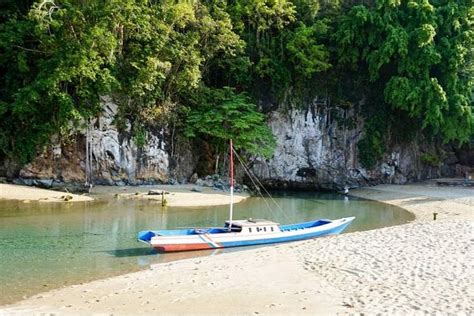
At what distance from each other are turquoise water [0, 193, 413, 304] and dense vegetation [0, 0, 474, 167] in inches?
286

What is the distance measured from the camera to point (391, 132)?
40188 millimetres

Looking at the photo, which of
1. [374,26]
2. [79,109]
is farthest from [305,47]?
[79,109]

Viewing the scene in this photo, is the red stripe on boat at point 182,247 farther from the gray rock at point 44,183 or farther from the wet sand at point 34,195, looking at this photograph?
the gray rock at point 44,183

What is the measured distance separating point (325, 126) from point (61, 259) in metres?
27.9

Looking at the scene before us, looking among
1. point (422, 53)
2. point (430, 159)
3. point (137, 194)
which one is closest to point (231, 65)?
point (137, 194)

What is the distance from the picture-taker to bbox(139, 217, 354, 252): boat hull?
16.4 m

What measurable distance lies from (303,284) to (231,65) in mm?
27395

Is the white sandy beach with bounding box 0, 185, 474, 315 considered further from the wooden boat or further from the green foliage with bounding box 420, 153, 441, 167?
the green foliage with bounding box 420, 153, 441, 167

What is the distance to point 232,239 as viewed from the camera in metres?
17.5

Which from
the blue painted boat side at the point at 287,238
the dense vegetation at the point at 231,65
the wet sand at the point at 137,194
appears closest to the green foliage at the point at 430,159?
the dense vegetation at the point at 231,65

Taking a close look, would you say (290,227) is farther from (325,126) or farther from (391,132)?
(391,132)

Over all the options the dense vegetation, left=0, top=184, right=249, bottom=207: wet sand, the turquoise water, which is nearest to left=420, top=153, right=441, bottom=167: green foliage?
the dense vegetation

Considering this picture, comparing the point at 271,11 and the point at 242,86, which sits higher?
the point at 271,11

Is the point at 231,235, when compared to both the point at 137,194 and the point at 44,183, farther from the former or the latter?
the point at 44,183
